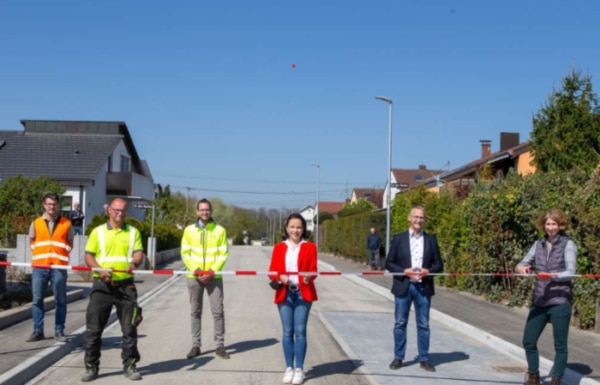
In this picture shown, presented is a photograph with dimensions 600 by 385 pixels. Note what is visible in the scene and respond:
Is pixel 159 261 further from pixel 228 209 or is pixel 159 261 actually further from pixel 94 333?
pixel 228 209

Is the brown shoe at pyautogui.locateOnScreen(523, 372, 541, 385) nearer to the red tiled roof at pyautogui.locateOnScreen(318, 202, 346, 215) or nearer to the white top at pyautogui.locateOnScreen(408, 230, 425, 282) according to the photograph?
the white top at pyautogui.locateOnScreen(408, 230, 425, 282)

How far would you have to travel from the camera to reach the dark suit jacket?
8539mm

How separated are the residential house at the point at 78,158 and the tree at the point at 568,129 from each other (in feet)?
73.6

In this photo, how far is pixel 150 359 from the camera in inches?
358

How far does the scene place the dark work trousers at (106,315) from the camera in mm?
7770

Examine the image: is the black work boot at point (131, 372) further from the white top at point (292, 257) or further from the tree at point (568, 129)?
the tree at point (568, 129)

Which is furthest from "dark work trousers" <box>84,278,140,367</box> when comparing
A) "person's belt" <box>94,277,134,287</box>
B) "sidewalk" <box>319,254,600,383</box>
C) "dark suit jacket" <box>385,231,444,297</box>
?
"sidewalk" <box>319,254,600,383</box>

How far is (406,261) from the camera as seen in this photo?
8562 millimetres

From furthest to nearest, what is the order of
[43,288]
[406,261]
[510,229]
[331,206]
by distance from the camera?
[331,206] < [510,229] < [43,288] < [406,261]

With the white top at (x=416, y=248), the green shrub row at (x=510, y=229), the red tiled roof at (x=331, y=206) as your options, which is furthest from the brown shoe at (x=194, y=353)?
the red tiled roof at (x=331, y=206)

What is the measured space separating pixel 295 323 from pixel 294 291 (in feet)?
1.12

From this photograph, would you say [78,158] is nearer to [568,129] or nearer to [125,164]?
[125,164]

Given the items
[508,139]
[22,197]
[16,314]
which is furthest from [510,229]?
[508,139]

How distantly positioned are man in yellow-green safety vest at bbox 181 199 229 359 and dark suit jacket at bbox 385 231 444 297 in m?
2.12
